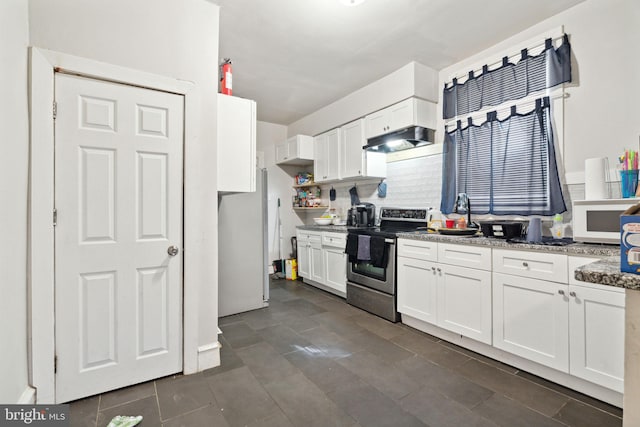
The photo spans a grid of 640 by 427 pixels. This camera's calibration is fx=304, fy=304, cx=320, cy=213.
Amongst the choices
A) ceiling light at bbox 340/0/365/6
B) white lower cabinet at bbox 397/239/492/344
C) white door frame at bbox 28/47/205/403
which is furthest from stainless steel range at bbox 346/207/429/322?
white door frame at bbox 28/47/205/403

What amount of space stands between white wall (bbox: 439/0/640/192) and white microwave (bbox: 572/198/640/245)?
0.55 m

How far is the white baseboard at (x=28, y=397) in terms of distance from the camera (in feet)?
5.33

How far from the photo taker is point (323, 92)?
4.23 m

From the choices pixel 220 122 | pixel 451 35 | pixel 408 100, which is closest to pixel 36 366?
pixel 220 122

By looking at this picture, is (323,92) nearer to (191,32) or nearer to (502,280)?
(191,32)

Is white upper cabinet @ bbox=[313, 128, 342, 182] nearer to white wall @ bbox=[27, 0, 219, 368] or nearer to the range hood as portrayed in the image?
the range hood

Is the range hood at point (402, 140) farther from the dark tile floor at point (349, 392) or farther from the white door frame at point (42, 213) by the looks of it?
the white door frame at point (42, 213)

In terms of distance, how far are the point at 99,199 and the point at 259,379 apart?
1581mm

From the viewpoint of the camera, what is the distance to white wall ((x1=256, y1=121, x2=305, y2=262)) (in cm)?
546

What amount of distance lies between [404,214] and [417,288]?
3.81 feet

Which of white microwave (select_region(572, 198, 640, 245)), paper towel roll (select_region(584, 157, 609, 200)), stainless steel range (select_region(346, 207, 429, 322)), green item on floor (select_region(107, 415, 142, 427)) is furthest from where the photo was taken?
stainless steel range (select_region(346, 207, 429, 322))

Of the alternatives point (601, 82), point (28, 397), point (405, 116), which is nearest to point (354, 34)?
point (405, 116)

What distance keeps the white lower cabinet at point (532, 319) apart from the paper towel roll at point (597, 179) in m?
0.71

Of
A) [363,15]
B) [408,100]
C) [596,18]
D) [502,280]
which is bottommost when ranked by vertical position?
[502,280]
